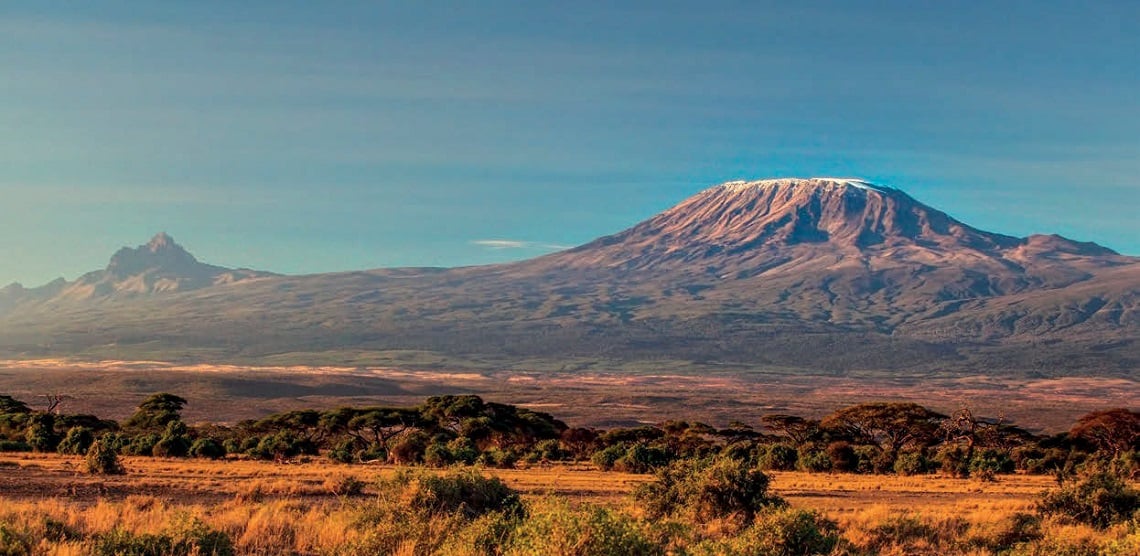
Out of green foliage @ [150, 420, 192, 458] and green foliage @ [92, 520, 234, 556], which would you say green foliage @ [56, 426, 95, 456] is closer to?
green foliage @ [150, 420, 192, 458]

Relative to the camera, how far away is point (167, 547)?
11602 mm

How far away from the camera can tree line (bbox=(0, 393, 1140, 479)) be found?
3497 cm

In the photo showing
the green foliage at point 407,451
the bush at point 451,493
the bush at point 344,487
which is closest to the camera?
the bush at point 451,493

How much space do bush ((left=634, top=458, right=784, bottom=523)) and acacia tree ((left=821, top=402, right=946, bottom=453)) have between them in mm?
31173

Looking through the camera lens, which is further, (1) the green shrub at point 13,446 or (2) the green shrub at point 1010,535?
(1) the green shrub at point 13,446

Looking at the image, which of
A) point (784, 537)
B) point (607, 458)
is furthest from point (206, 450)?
point (784, 537)

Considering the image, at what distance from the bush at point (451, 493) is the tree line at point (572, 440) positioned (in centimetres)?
1354

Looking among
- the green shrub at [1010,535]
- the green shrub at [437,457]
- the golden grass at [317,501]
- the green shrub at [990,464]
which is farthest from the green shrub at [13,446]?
the green shrub at [990,464]

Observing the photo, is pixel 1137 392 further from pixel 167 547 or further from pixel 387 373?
pixel 167 547

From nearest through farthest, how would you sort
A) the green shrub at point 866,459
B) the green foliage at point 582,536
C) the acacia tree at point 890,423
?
the green foliage at point 582,536, the green shrub at point 866,459, the acacia tree at point 890,423

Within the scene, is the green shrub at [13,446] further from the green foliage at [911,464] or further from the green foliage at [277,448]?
the green foliage at [911,464]

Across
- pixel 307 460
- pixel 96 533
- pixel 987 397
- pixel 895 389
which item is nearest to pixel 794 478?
pixel 307 460

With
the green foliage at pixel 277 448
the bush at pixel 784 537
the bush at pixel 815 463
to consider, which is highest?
the bush at pixel 784 537

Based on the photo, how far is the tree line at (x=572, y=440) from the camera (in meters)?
35.0
